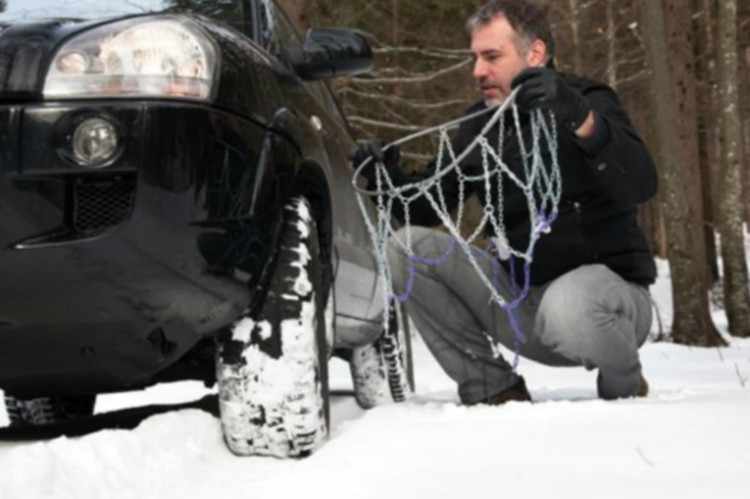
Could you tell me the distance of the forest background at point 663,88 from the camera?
412 inches

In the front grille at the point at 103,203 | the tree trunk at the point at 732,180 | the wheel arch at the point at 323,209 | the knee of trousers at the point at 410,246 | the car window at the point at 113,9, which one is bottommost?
the tree trunk at the point at 732,180

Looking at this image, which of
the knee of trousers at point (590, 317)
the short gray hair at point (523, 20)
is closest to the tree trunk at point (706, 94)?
the short gray hair at point (523, 20)

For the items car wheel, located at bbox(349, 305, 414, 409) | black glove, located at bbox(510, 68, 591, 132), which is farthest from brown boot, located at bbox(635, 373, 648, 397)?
car wheel, located at bbox(349, 305, 414, 409)

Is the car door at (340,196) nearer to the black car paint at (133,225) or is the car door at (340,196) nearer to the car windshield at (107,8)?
the car windshield at (107,8)

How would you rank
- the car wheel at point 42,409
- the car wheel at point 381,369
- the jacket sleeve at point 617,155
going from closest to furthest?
the jacket sleeve at point 617,155 → the car wheel at point 42,409 → the car wheel at point 381,369

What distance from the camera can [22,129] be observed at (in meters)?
2.32

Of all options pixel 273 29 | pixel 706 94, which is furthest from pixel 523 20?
pixel 706 94

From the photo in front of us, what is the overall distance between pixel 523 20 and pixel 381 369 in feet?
5.90

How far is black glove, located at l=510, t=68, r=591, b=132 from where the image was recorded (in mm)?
2906

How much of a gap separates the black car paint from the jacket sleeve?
3.06 feet

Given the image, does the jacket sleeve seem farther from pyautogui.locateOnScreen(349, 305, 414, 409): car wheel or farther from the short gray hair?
pyautogui.locateOnScreen(349, 305, 414, 409): car wheel

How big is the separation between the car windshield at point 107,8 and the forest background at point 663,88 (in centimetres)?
346

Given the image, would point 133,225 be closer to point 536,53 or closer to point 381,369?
point 536,53

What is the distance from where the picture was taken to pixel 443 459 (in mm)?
2395
